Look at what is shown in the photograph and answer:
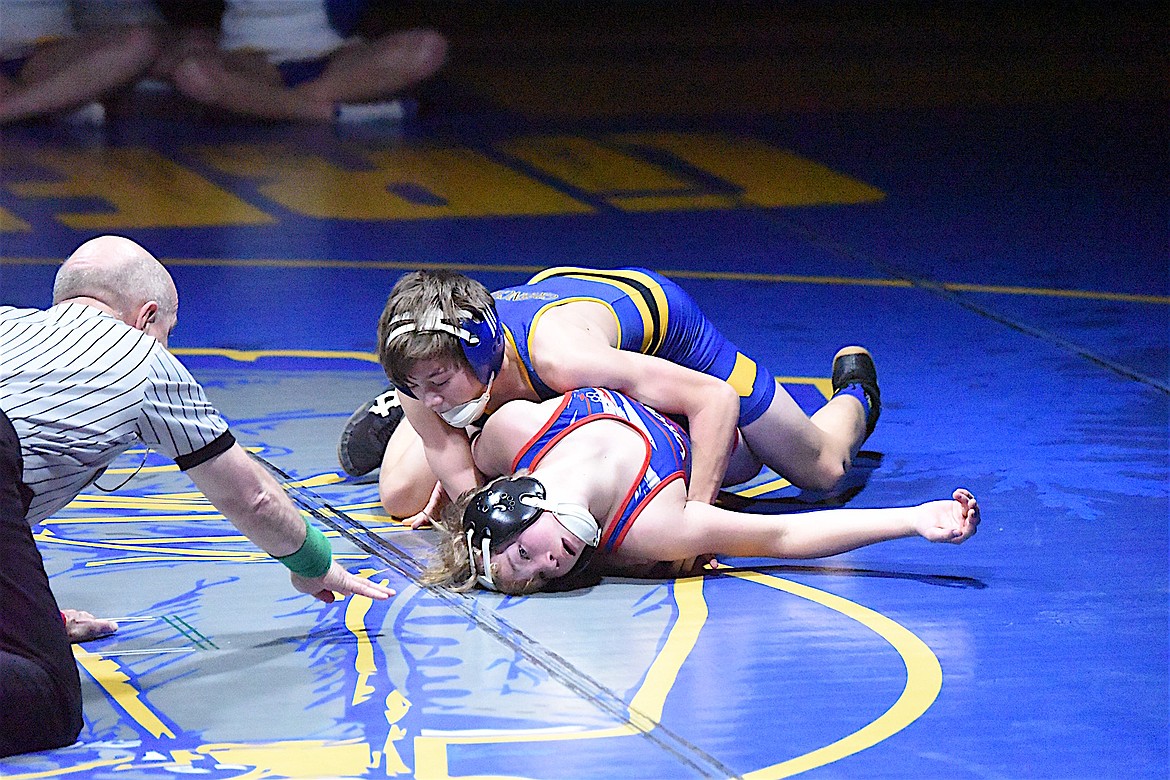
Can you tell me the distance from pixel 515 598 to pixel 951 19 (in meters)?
12.3

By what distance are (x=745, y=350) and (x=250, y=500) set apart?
10.1ft

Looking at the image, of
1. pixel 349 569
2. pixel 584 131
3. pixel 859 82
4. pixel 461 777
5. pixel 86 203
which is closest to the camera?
pixel 461 777

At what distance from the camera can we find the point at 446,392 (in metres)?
4.02

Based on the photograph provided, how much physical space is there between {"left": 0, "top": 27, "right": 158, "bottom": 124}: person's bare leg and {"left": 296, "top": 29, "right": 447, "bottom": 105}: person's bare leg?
1169 millimetres

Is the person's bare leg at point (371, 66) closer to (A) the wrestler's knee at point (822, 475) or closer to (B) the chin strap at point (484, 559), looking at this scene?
(A) the wrestler's knee at point (822, 475)

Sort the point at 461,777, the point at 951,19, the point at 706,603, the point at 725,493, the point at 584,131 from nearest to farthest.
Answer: the point at 461,777 → the point at 706,603 → the point at 725,493 → the point at 584,131 → the point at 951,19

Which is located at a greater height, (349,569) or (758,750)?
(758,750)

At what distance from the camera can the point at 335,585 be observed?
11.6 ft

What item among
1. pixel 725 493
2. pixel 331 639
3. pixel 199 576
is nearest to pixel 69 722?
pixel 331 639

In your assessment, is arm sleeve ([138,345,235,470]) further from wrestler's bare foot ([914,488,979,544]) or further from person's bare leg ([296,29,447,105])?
person's bare leg ([296,29,447,105])

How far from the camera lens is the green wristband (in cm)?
341

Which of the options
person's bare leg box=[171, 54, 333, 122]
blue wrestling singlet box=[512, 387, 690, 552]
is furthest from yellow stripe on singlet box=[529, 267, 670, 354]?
person's bare leg box=[171, 54, 333, 122]

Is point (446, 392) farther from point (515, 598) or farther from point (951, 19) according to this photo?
point (951, 19)

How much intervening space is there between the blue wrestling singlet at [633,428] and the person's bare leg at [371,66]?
7.50 m
